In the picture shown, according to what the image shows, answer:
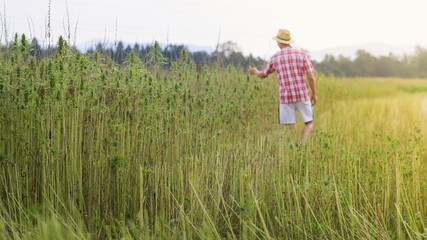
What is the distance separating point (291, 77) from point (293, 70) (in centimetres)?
10

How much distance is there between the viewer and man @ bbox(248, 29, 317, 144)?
192 inches

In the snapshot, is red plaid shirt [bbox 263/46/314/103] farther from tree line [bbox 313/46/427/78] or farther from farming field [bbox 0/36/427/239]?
tree line [bbox 313/46/427/78]

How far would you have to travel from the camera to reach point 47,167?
2.54 metres

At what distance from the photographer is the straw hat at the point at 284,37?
16.4 ft

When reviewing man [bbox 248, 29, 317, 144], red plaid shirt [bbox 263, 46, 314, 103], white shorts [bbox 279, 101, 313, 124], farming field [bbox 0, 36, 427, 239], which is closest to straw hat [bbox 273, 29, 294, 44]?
man [bbox 248, 29, 317, 144]

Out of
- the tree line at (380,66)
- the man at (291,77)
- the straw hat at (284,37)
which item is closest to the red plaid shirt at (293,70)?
the man at (291,77)

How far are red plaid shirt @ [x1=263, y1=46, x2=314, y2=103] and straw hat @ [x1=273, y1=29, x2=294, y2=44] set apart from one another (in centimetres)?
10

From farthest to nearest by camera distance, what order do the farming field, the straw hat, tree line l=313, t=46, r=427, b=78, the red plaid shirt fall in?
1. tree line l=313, t=46, r=427, b=78
2. the straw hat
3. the red plaid shirt
4. the farming field

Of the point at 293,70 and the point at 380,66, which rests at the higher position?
the point at 380,66

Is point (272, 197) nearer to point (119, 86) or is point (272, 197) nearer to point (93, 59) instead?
point (119, 86)

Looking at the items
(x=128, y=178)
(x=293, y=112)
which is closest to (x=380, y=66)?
(x=293, y=112)

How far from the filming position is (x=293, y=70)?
16.0 feet

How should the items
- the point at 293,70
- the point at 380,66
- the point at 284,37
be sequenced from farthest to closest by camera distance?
the point at 380,66 → the point at 284,37 → the point at 293,70

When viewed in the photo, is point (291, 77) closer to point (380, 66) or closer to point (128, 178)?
point (128, 178)
